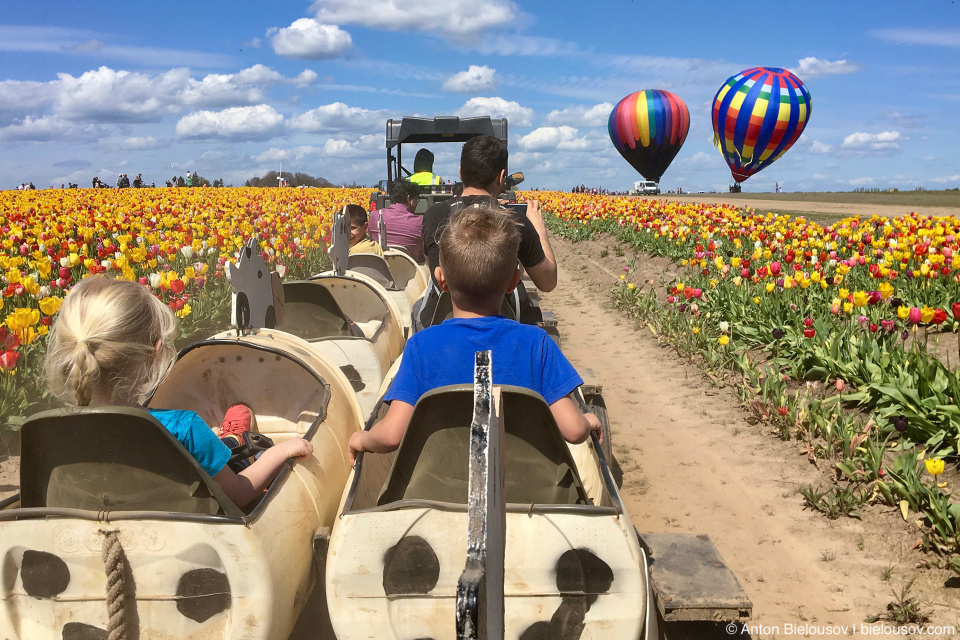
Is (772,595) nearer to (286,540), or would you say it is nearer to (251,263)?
(286,540)

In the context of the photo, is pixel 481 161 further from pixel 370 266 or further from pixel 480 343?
pixel 370 266

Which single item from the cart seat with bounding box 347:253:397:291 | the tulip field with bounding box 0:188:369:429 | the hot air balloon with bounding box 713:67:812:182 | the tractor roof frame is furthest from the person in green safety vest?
the hot air balloon with bounding box 713:67:812:182

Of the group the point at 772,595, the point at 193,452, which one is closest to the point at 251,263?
the point at 193,452

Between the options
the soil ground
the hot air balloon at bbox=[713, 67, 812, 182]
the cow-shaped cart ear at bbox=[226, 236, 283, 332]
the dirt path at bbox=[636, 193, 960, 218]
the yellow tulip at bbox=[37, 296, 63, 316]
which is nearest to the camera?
the cow-shaped cart ear at bbox=[226, 236, 283, 332]

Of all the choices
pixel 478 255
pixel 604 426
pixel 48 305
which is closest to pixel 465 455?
pixel 478 255

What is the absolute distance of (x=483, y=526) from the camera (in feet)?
4.12

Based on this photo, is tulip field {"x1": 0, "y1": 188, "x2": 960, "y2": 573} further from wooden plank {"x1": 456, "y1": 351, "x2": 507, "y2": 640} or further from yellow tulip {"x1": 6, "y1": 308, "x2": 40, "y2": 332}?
wooden plank {"x1": 456, "y1": 351, "x2": 507, "y2": 640}

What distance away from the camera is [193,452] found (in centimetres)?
221

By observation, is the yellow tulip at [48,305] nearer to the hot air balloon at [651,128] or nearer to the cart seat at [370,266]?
the cart seat at [370,266]

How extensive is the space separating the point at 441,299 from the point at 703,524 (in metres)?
1.84

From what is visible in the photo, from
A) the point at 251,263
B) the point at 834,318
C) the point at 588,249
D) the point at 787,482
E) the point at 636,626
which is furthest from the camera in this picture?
the point at 588,249

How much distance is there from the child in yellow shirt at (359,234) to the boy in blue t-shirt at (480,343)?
4.90 meters

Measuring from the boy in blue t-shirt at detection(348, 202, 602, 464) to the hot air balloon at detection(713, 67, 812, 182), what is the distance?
21.8m

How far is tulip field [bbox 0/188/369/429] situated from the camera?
15.3ft
